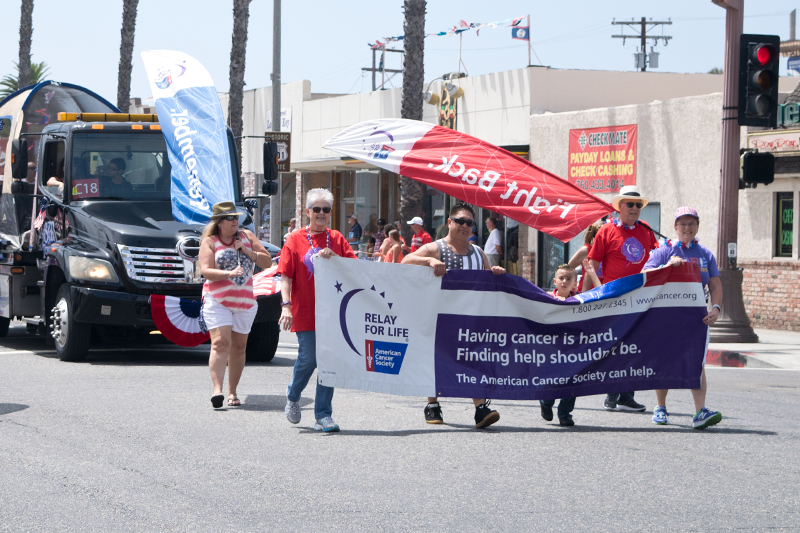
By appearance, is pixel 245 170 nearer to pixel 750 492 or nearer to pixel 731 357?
pixel 731 357

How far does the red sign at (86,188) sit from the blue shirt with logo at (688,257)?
7125 mm

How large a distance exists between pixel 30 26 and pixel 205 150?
29.3 metres

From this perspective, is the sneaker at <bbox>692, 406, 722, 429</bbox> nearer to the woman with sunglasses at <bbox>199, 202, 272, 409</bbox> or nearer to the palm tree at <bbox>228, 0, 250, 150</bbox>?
the woman with sunglasses at <bbox>199, 202, 272, 409</bbox>

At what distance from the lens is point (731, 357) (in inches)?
575

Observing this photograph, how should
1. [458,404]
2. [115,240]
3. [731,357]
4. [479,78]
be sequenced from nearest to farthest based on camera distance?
[458,404], [115,240], [731,357], [479,78]

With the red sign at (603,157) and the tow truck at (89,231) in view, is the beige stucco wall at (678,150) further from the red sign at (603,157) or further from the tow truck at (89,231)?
the tow truck at (89,231)

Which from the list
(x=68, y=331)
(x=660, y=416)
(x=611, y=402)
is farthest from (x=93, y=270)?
(x=660, y=416)

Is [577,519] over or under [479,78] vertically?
under

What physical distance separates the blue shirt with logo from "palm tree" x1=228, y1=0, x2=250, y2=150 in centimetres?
2067

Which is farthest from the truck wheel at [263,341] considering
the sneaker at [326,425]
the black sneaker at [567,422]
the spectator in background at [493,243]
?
the spectator in background at [493,243]

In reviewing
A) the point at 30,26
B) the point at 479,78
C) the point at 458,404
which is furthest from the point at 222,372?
the point at 30,26

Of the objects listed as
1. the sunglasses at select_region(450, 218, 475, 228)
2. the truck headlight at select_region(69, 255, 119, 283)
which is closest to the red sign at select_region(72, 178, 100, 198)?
the truck headlight at select_region(69, 255, 119, 283)

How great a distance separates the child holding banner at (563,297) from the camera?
8.60 m

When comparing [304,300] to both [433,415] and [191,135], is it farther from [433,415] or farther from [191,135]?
[191,135]
